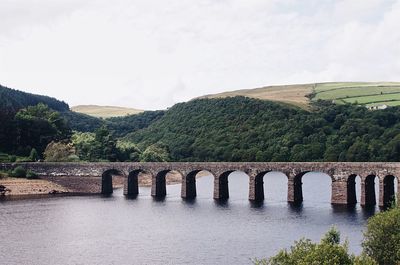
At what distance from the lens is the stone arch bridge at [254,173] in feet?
283

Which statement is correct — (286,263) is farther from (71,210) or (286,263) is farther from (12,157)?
(12,157)

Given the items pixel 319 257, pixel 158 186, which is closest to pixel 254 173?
pixel 158 186

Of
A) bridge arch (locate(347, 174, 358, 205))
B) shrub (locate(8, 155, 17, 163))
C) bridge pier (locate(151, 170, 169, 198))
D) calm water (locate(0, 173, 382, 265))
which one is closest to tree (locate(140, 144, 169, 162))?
shrub (locate(8, 155, 17, 163))

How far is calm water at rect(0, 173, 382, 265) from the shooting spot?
58.3 meters

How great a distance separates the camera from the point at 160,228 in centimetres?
7275

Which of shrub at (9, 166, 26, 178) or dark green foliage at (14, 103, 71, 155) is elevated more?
dark green foliage at (14, 103, 71, 155)

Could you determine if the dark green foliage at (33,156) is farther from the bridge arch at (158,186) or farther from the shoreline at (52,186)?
the bridge arch at (158,186)

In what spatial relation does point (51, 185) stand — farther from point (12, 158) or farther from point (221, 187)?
point (221, 187)

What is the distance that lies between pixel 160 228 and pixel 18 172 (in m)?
54.4

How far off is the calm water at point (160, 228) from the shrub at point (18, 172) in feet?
61.6

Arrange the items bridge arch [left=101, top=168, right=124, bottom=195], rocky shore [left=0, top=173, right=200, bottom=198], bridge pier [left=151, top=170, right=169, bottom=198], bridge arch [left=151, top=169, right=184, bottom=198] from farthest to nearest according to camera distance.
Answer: bridge arch [left=101, top=168, right=124, bottom=195] → rocky shore [left=0, top=173, right=200, bottom=198] → bridge pier [left=151, top=170, right=169, bottom=198] → bridge arch [left=151, top=169, right=184, bottom=198]

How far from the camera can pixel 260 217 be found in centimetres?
7931

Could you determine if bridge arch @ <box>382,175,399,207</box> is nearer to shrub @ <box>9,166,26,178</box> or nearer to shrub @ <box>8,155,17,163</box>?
shrub @ <box>9,166,26,178</box>

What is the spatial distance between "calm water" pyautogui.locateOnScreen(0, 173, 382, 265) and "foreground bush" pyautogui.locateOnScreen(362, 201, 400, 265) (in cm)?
851
